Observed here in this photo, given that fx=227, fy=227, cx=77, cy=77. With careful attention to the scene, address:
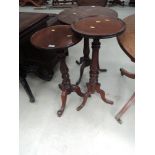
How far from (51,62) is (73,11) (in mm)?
561

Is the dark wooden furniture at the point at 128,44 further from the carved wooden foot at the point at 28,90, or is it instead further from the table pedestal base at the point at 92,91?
the carved wooden foot at the point at 28,90

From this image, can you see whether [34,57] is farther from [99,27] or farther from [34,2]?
[34,2]

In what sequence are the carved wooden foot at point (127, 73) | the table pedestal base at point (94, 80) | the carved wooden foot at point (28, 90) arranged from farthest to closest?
Result: the carved wooden foot at point (127, 73)
the carved wooden foot at point (28, 90)
the table pedestal base at point (94, 80)

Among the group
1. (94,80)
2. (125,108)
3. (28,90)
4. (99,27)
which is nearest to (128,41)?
(99,27)

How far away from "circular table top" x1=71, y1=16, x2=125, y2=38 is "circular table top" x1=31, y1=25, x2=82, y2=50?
82 mm

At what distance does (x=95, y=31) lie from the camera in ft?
5.26

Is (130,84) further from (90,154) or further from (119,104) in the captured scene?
(90,154)

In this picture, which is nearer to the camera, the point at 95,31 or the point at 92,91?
the point at 95,31

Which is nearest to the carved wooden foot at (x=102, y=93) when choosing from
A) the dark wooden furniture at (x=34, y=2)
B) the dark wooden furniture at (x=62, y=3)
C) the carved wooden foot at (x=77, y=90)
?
the carved wooden foot at (x=77, y=90)

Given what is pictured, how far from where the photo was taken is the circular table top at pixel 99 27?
1.56m

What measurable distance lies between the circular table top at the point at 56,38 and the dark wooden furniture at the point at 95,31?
8cm

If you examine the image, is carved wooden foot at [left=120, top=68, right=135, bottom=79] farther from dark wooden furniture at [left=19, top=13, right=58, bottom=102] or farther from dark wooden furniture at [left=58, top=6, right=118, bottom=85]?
dark wooden furniture at [left=19, top=13, right=58, bottom=102]

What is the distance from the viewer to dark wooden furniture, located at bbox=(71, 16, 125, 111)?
157cm

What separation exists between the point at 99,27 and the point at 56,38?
1.09ft
